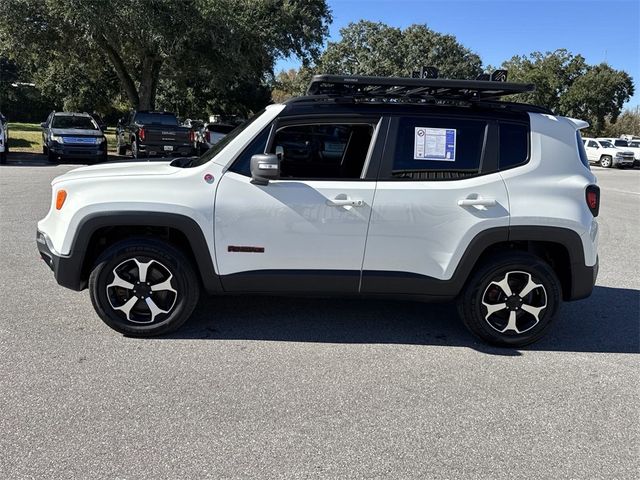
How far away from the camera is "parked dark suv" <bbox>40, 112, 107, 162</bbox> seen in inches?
711

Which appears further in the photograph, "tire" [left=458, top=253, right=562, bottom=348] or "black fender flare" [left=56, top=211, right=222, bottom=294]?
"tire" [left=458, top=253, right=562, bottom=348]

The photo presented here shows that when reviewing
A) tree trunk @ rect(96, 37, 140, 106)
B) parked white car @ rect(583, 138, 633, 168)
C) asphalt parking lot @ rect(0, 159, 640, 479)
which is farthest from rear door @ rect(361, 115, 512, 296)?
parked white car @ rect(583, 138, 633, 168)

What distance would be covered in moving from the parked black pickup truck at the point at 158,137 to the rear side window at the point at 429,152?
1502 centimetres

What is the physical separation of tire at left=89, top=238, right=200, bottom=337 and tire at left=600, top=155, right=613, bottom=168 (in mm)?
37258

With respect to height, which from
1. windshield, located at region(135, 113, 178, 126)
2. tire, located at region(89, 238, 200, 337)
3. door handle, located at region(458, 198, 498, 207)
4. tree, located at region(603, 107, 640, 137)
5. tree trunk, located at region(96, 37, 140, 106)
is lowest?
tire, located at region(89, 238, 200, 337)

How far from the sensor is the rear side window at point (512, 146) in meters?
4.32

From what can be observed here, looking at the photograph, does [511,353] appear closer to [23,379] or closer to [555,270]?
[555,270]

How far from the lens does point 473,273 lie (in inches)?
173

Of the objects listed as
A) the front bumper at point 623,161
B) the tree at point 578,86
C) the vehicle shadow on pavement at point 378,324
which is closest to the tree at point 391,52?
the tree at point 578,86

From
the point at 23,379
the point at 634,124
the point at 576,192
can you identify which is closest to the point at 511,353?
the point at 576,192

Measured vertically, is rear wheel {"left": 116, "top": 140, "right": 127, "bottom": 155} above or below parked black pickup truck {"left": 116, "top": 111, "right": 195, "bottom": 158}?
below

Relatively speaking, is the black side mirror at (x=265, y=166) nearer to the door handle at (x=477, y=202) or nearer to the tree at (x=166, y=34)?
the door handle at (x=477, y=202)

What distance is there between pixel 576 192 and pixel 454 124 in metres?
1.08

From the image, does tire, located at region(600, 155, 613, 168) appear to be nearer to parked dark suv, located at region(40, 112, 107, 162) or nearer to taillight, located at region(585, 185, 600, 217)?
parked dark suv, located at region(40, 112, 107, 162)
